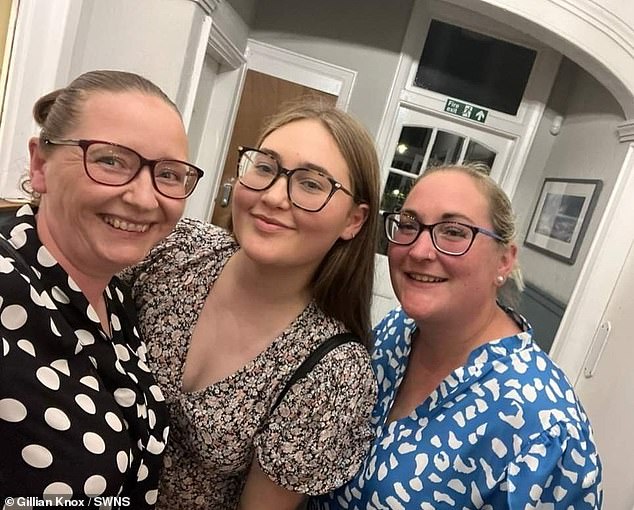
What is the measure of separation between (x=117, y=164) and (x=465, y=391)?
2.50ft

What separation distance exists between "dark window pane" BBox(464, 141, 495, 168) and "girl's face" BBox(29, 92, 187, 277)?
3.61 m

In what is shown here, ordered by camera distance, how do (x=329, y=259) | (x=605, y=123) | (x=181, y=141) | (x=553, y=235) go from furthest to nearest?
(x=553, y=235)
(x=605, y=123)
(x=329, y=259)
(x=181, y=141)

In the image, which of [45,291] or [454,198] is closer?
[45,291]

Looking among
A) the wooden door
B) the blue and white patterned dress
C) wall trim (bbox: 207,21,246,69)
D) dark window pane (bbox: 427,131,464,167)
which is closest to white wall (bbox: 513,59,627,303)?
dark window pane (bbox: 427,131,464,167)

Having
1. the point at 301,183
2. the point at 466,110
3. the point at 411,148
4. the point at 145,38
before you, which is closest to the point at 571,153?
the point at 466,110

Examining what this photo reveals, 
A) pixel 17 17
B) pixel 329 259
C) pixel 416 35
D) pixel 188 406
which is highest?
pixel 416 35

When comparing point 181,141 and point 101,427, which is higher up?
point 181,141

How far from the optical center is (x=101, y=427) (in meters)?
0.68

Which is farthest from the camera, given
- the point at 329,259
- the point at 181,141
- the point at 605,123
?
the point at 605,123

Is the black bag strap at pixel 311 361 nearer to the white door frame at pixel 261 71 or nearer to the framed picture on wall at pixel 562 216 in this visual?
the framed picture on wall at pixel 562 216

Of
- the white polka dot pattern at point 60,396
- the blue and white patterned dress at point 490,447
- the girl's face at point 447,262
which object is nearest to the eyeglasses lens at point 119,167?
the white polka dot pattern at point 60,396

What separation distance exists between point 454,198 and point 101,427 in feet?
2.55

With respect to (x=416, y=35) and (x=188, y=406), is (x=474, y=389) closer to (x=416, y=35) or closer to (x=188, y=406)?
(x=188, y=406)

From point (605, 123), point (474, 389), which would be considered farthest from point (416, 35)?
point (474, 389)
